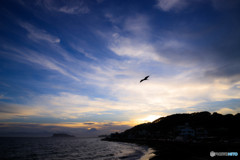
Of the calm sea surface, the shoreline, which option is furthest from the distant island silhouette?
the calm sea surface

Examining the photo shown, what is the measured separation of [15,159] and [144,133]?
12832 cm

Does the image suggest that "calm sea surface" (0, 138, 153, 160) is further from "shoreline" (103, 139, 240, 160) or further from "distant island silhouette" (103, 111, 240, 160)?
"distant island silhouette" (103, 111, 240, 160)

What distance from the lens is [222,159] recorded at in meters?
23.6

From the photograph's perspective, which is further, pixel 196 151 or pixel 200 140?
pixel 200 140

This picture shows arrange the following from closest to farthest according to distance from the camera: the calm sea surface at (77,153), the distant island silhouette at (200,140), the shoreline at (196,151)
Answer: the shoreline at (196,151) < the distant island silhouette at (200,140) < the calm sea surface at (77,153)

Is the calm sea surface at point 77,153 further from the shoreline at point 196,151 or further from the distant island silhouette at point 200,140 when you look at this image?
the distant island silhouette at point 200,140

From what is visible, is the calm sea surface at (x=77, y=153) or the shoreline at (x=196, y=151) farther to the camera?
the calm sea surface at (x=77, y=153)

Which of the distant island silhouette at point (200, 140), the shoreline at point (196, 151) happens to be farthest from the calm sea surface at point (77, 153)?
the distant island silhouette at point (200, 140)

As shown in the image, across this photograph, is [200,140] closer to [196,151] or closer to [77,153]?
[196,151]

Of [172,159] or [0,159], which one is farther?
[0,159]

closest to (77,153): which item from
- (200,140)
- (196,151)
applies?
(196,151)

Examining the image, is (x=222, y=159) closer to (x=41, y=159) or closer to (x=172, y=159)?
(x=172, y=159)

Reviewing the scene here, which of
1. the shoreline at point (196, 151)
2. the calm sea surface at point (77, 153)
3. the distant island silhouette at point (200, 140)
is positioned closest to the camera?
the shoreline at point (196, 151)

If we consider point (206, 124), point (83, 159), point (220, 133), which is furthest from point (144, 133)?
point (83, 159)
